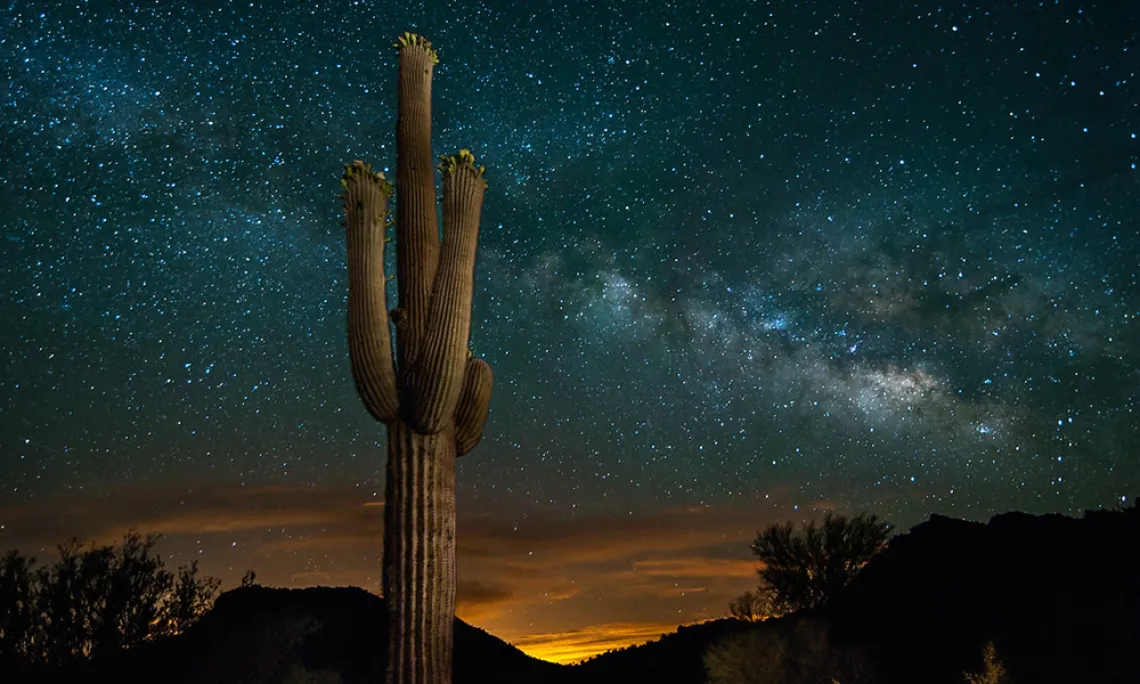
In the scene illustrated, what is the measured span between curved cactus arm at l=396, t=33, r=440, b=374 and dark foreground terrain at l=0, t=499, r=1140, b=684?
17.1ft

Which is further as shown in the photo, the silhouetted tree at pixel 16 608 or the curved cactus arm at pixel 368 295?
the silhouetted tree at pixel 16 608

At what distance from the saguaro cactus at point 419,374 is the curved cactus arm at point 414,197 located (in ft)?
0.05

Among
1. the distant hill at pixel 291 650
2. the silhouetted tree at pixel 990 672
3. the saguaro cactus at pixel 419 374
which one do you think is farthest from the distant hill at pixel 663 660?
the saguaro cactus at pixel 419 374

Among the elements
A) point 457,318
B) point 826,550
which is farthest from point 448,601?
point 826,550

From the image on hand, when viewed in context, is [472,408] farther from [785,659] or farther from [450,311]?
[785,659]

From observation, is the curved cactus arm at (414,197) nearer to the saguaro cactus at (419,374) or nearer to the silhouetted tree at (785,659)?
the saguaro cactus at (419,374)

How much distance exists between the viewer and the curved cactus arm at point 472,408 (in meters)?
8.59

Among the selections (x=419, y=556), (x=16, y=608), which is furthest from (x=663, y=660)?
(x=16, y=608)

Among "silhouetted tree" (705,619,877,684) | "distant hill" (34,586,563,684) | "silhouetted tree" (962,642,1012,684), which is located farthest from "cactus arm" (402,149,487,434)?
"silhouetted tree" (962,642,1012,684)

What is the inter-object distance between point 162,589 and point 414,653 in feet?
32.1

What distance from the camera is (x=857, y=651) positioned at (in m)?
9.89

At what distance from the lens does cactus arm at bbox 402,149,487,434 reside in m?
8.05

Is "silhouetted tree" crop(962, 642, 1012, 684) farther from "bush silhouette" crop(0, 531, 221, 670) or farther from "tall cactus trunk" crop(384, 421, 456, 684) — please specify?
"bush silhouette" crop(0, 531, 221, 670)

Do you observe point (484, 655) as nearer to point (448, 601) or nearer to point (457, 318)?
point (448, 601)
